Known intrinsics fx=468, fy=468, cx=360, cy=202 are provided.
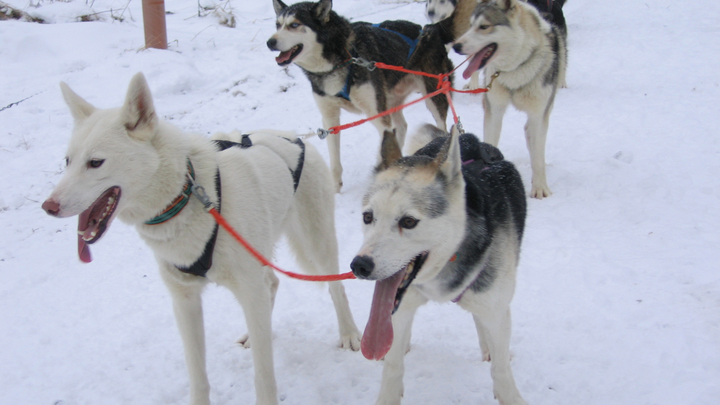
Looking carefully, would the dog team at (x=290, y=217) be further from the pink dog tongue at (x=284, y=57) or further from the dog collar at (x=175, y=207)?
the pink dog tongue at (x=284, y=57)

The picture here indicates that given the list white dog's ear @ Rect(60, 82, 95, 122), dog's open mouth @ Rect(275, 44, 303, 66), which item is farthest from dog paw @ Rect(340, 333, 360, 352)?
dog's open mouth @ Rect(275, 44, 303, 66)

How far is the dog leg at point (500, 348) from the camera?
77.9 inches

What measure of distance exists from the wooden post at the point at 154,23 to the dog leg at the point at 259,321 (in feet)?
21.3

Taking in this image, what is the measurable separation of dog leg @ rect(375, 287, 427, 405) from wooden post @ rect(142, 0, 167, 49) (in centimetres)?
685

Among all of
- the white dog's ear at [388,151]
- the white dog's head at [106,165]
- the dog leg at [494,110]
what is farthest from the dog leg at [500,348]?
the dog leg at [494,110]

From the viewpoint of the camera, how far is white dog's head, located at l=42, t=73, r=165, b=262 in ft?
5.33

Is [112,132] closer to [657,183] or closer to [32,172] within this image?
[32,172]

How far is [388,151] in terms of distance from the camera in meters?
2.02

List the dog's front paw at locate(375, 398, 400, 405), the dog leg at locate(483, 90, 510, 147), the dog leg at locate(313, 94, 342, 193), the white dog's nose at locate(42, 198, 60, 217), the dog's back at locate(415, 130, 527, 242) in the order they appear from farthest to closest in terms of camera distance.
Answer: the dog leg at locate(313, 94, 342, 193)
the dog leg at locate(483, 90, 510, 147)
the dog's front paw at locate(375, 398, 400, 405)
the dog's back at locate(415, 130, 527, 242)
the white dog's nose at locate(42, 198, 60, 217)

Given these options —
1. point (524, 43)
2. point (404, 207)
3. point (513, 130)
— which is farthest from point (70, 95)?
point (513, 130)

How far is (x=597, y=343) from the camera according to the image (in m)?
2.56

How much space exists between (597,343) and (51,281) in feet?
11.9

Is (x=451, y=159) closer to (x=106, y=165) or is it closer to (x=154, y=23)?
(x=106, y=165)

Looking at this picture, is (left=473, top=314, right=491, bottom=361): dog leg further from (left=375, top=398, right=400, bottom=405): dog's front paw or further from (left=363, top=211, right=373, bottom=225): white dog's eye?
(left=363, top=211, right=373, bottom=225): white dog's eye
